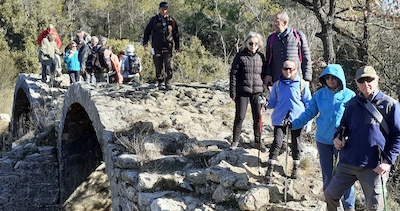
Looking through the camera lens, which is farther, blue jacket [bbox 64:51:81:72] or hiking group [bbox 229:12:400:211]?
blue jacket [bbox 64:51:81:72]

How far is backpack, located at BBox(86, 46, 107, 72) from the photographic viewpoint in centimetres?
1123

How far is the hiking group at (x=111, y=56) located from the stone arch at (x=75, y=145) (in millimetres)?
1179

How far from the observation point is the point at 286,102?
5.25 meters

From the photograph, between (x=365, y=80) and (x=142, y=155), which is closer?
(x=365, y=80)

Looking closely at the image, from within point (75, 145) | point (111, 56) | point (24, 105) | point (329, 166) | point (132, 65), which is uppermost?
point (111, 56)

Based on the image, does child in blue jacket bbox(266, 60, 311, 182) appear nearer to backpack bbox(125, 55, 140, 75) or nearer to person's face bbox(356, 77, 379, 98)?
person's face bbox(356, 77, 379, 98)

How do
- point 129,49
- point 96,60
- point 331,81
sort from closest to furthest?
point 331,81 → point 129,49 → point 96,60

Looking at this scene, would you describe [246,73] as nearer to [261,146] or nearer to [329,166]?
[261,146]

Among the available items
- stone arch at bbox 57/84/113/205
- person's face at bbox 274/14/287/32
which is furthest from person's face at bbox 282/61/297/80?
stone arch at bbox 57/84/113/205

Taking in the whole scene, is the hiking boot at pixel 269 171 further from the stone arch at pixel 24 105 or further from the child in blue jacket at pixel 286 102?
the stone arch at pixel 24 105

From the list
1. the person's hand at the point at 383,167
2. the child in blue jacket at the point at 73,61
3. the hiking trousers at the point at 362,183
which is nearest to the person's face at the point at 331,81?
the hiking trousers at the point at 362,183

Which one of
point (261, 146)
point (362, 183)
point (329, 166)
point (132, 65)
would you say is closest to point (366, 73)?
point (362, 183)

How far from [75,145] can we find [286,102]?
6.98 meters

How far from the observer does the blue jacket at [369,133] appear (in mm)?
3916
